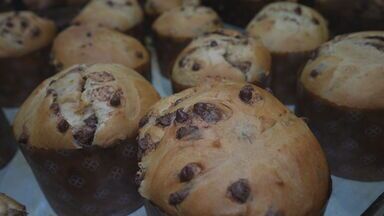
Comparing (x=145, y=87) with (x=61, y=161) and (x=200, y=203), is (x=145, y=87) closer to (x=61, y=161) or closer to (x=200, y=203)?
(x=61, y=161)

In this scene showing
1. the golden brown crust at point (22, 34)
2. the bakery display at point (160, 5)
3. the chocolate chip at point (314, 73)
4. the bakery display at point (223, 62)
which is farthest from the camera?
the bakery display at point (160, 5)

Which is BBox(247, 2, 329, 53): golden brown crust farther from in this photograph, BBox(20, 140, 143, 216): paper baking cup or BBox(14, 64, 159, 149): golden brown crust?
BBox(20, 140, 143, 216): paper baking cup

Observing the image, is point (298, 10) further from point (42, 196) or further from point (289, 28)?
point (42, 196)

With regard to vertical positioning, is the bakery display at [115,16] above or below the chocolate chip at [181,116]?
below

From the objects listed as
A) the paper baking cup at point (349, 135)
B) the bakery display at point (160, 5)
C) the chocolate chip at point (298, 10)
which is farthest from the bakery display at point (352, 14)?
the bakery display at point (160, 5)

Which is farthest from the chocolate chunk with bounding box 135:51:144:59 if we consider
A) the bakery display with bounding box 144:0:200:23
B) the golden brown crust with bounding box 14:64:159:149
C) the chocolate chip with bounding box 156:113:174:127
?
the chocolate chip with bounding box 156:113:174:127

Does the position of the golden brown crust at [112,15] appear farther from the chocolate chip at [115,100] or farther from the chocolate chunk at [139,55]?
the chocolate chip at [115,100]
